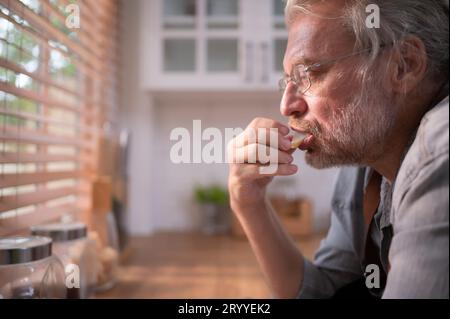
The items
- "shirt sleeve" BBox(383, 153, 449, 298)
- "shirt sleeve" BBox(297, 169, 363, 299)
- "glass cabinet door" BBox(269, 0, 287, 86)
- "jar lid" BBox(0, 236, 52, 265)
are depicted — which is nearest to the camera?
"shirt sleeve" BBox(383, 153, 449, 298)

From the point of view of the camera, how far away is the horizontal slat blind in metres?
0.59

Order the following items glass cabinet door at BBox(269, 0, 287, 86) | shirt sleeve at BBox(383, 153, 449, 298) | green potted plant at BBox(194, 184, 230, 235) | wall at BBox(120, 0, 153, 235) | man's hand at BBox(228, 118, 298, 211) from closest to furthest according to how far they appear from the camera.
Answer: shirt sleeve at BBox(383, 153, 449, 298) → man's hand at BBox(228, 118, 298, 211) → glass cabinet door at BBox(269, 0, 287, 86) → wall at BBox(120, 0, 153, 235) → green potted plant at BBox(194, 184, 230, 235)

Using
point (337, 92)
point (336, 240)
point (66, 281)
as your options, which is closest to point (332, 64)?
point (337, 92)

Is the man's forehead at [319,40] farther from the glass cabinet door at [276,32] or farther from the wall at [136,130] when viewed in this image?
the wall at [136,130]

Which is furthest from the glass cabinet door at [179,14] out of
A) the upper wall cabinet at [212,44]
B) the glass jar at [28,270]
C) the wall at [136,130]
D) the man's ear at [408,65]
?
the glass jar at [28,270]

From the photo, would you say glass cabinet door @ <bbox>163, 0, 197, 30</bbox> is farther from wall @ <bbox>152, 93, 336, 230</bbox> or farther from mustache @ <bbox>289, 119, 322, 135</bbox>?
mustache @ <bbox>289, 119, 322, 135</bbox>

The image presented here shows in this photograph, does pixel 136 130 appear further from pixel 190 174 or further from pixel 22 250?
pixel 22 250

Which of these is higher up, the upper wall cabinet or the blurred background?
the upper wall cabinet

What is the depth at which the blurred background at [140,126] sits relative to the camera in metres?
0.67

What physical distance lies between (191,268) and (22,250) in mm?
548

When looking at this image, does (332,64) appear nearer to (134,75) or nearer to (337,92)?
(337,92)

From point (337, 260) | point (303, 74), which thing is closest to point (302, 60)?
point (303, 74)

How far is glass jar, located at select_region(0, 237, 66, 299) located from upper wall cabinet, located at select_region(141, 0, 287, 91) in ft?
2.28

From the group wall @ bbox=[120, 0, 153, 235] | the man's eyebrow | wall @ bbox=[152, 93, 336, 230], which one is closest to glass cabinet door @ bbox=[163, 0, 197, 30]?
wall @ bbox=[120, 0, 153, 235]
